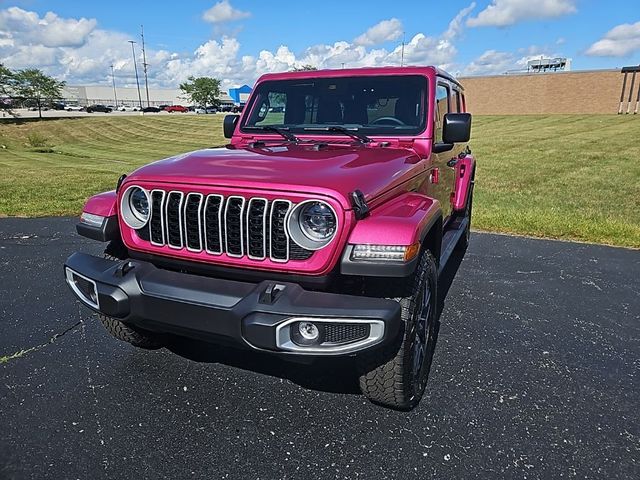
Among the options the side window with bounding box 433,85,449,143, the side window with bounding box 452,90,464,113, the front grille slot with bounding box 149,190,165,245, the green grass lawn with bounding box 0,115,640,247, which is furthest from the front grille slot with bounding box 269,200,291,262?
the green grass lawn with bounding box 0,115,640,247

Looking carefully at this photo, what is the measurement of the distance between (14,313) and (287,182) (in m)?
2.90

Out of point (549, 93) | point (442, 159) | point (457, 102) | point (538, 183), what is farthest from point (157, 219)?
point (549, 93)

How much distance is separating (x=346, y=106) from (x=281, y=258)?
188 cm

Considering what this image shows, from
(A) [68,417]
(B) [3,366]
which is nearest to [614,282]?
(A) [68,417]

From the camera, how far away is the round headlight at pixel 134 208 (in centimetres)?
273

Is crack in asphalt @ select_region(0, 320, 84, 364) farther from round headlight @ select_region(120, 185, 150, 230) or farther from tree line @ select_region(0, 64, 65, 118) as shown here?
tree line @ select_region(0, 64, 65, 118)

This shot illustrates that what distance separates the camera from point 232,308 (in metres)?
2.26

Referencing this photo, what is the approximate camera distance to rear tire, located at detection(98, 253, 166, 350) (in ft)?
10.5

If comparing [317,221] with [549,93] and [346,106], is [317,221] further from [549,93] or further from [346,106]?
[549,93]

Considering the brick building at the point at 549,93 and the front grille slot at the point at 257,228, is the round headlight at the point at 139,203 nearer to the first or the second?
the front grille slot at the point at 257,228

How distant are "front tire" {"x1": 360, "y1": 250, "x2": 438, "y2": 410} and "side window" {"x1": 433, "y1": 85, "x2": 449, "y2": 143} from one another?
4.33 feet

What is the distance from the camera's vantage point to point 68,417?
264 centimetres

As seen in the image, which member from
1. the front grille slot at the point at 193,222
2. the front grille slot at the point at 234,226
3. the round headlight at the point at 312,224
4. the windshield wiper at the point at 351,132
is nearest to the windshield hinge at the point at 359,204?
the round headlight at the point at 312,224

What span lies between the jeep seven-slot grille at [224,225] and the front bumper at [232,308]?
0.15 m
